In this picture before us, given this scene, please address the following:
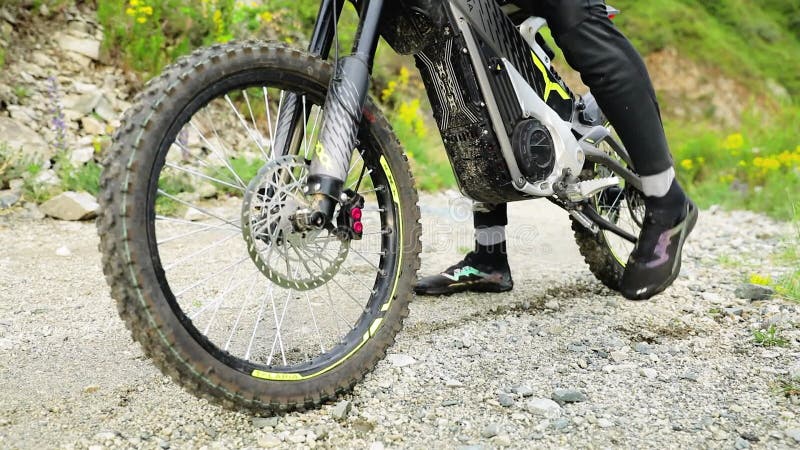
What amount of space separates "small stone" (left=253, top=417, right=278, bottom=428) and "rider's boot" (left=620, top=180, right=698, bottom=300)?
1.21 metres

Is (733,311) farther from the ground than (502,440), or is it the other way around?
(733,311)

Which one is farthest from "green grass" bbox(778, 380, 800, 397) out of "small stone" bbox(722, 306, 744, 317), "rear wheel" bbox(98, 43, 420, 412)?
"rear wheel" bbox(98, 43, 420, 412)

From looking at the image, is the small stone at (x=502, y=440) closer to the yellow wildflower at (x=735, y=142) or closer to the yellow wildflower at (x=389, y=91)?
the yellow wildflower at (x=389, y=91)

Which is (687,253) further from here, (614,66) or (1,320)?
(1,320)

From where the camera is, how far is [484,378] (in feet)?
5.57

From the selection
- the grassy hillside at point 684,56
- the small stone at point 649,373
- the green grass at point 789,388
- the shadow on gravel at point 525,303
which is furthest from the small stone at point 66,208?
the green grass at point 789,388

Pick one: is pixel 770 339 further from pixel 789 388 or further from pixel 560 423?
pixel 560 423

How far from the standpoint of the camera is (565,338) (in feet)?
6.63

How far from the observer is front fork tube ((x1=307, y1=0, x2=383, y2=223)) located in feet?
4.90

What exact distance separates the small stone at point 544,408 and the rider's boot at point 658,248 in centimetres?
66

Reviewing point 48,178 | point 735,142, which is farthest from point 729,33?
point 48,178

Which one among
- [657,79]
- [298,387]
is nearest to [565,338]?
[298,387]

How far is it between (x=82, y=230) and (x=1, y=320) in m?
1.30

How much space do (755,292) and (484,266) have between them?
103cm
